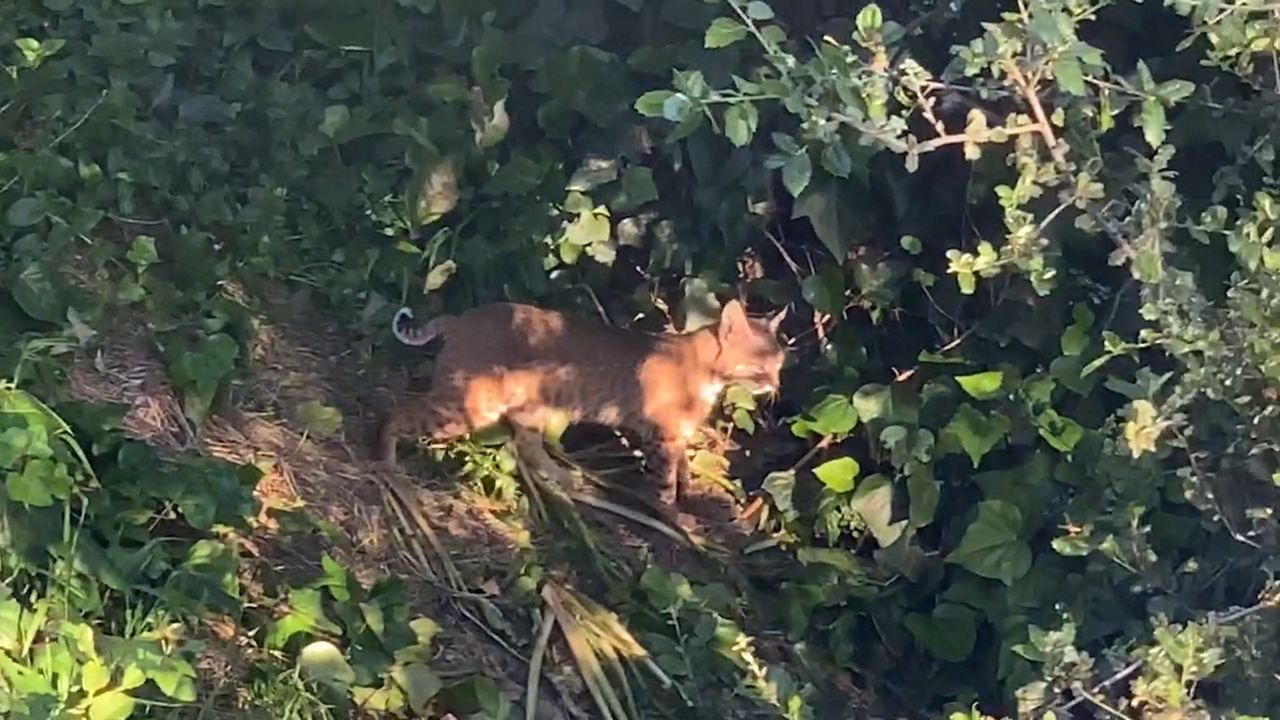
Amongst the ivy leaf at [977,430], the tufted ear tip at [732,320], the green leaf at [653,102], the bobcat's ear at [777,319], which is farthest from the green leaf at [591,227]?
the green leaf at [653,102]

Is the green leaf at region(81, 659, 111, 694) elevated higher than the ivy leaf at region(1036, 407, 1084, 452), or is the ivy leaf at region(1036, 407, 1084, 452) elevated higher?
the ivy leaf at region(1036, 407, 1084, 452)

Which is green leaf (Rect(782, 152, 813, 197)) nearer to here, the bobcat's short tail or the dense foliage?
the dense foliage

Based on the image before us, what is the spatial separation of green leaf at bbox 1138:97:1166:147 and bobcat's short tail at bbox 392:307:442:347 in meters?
1.85

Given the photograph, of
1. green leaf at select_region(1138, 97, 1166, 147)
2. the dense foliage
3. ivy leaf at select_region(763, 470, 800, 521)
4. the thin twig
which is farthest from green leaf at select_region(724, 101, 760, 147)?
ivy leaf at select_region(763, 470, 800, 521)

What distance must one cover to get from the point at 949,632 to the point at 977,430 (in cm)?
45

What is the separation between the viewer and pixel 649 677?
11.4 feet

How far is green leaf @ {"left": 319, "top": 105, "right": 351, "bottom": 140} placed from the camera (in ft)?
13.6

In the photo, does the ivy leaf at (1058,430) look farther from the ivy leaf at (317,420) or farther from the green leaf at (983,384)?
the ivy leaf at (317,420)

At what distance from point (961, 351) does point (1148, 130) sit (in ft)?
3.40

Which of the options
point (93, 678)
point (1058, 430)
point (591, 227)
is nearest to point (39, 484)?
point (93, 678)

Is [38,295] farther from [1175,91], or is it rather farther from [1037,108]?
[1175,91]

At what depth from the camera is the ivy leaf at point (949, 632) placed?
3.54 metres

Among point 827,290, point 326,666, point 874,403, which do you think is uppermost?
point 827,290

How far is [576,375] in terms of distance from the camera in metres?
4.11
